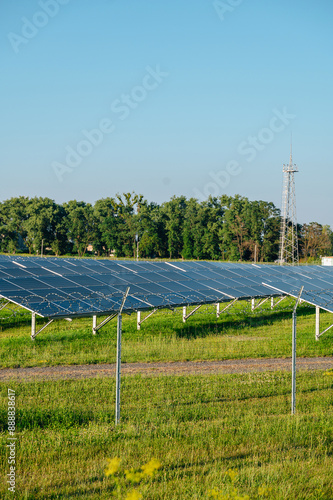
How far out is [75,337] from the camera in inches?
833

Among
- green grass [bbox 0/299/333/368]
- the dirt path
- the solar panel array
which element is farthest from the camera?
green grass [bbox 0/299/333/368]

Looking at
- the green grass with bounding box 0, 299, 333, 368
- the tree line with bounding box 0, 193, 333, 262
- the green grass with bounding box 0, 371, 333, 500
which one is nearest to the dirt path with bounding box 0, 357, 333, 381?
the green grass with bounding box 0, 299, 333, 368

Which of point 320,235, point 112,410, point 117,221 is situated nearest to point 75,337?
point 112,410

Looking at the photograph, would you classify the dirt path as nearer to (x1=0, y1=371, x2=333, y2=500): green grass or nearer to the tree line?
(x1=0, y1=371, x2=333, y2=500): green grass

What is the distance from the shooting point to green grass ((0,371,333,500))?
7.29 meters

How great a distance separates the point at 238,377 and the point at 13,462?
855 centimetres

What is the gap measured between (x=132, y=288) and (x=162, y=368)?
16.6 feet

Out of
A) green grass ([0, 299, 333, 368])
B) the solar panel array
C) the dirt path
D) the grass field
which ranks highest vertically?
the solar panel array

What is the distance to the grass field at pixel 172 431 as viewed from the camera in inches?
286

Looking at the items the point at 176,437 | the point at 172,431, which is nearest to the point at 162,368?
the point at 172,431

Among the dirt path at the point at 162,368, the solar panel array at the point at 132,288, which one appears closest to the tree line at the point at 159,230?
the solar panel array at the point at 132,288

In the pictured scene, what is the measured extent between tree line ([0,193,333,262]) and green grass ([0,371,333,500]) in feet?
245

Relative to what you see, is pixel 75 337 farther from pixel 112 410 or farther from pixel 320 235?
pixel 320 235

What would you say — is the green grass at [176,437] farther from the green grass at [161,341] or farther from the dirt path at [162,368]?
the green grass at [161,341]
